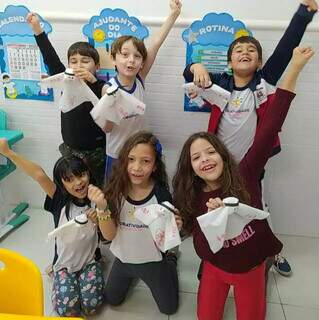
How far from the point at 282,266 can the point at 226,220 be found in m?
0.87

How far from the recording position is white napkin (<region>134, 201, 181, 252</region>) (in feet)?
4.06

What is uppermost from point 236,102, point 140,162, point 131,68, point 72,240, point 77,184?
point 131,68

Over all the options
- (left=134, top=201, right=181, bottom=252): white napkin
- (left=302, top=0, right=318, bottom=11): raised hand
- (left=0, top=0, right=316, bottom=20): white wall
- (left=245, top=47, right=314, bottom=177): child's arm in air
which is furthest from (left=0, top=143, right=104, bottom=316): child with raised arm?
(left=302, top=0, right=318, bottom=11): raised hand

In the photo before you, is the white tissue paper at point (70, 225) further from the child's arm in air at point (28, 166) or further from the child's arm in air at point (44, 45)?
the child's arm in air at point (44, 45)

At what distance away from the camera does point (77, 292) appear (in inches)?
61.3

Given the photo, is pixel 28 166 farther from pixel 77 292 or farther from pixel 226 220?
pixel 226 220

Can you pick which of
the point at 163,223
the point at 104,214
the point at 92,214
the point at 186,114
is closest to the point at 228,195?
the point at 163,223

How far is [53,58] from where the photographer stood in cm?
169

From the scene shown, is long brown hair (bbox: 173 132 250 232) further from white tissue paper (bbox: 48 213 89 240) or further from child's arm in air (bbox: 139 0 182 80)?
child's arm in air (bbox: 139 0 182 80)

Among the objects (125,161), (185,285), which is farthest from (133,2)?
(185,285)

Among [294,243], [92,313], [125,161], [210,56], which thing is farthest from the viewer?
[294,243]

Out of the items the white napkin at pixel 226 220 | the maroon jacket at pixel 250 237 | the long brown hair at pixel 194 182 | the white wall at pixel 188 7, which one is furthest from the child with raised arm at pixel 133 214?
the white wall at pixel 188 7

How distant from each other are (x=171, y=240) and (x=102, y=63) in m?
1.03

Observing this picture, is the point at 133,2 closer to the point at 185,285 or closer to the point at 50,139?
the point at 50,139
